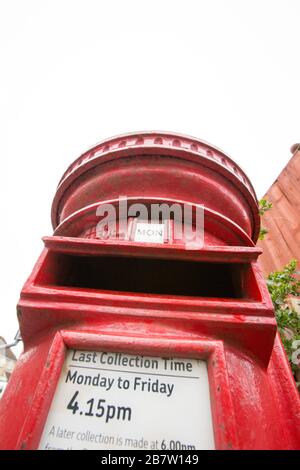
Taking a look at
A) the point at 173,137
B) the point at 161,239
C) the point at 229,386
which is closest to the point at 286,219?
the point at 173,137

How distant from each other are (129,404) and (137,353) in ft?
0.42

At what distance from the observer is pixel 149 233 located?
4.33 ft

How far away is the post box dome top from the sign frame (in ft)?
2.74

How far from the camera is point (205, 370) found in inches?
31.8

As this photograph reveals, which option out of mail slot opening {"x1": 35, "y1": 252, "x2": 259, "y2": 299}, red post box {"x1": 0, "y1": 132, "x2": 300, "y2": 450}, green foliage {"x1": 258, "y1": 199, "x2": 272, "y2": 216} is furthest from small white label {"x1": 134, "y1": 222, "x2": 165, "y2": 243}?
green foliage {"x1": 258, "y1": 199, "x2": 272, "y2": 216}

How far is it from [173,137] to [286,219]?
2952mm

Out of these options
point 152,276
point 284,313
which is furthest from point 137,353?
point 284,313

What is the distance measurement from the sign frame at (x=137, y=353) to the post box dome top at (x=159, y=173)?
32.9 inches

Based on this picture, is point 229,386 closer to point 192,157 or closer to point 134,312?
point 134,312

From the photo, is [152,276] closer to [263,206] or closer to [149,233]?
[149,233]

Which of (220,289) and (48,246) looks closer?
(48,246)

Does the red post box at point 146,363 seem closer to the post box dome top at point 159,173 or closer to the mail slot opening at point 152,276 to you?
the mail slot opening at point 152,276

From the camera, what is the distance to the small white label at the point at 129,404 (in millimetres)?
689

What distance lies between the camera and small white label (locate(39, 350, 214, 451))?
69 centimetres
